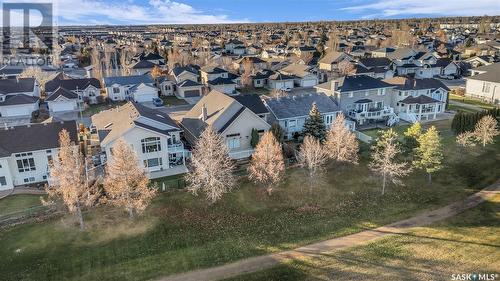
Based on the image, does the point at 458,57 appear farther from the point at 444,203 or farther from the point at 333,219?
the point at 333,219

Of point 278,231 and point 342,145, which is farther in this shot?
point 342,145

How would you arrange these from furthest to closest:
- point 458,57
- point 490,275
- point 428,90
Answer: point 458,57, point 428,90, point 490,275

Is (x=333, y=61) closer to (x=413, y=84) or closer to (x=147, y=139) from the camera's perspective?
(x=413, y=84)

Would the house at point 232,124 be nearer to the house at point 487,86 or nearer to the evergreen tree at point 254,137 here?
the evergreen tree at point 254,137

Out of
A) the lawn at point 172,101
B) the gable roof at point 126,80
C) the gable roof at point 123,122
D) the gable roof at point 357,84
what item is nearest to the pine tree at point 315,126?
the gable roof at point 357,84

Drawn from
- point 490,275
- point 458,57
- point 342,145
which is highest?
point 458,57

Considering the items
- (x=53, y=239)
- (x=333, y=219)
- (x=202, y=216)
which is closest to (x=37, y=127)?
(x=53, y=239)

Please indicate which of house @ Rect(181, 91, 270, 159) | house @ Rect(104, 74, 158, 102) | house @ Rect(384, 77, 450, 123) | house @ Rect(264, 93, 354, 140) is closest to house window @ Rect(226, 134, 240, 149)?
house @ Rect(181, 91, 270, 159)
